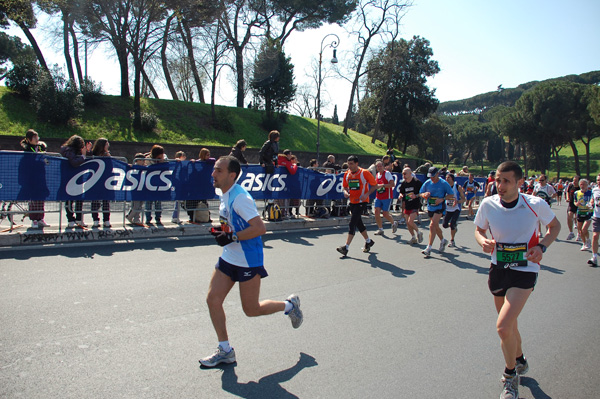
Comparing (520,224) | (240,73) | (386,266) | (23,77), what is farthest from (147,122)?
(520,224)

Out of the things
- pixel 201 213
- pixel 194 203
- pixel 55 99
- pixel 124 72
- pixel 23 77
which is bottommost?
pixel 201 213

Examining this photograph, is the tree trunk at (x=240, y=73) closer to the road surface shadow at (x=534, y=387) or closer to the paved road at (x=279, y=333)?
the paved road at (x=279, y=333)

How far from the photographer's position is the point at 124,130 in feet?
86.6

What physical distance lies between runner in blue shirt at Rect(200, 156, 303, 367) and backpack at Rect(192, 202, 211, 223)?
6.82 m

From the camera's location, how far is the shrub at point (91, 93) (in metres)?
26.8

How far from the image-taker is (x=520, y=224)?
12.2 ft

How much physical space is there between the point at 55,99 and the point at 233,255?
2453 centimetres

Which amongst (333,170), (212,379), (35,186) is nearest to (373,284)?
Answer: (212,379)

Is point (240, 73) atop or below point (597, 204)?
atop

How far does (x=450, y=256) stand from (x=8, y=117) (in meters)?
24.3

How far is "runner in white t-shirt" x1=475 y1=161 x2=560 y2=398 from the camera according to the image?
3.51 m

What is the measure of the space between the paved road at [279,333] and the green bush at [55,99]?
1952cm

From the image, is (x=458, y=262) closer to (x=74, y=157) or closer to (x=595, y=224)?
(x=595, y=224)

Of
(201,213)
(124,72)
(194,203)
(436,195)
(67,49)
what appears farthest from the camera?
(67,49)
